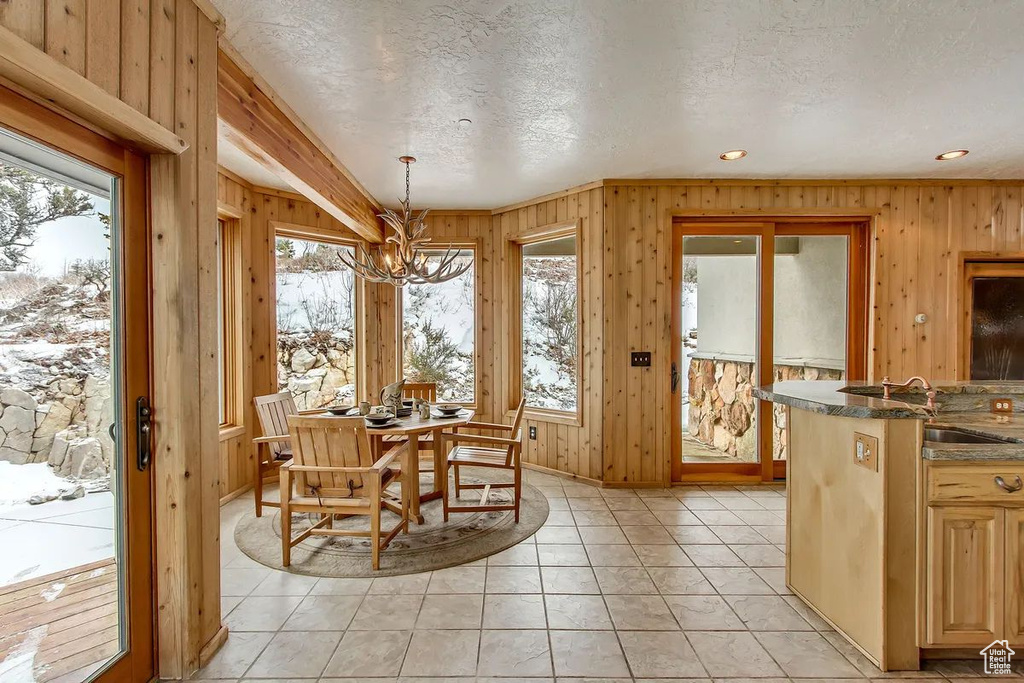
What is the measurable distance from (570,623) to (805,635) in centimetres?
105

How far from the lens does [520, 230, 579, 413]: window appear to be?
446 centimetres

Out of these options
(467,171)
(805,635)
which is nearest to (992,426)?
(805,635)

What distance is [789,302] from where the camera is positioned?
13.3 ft

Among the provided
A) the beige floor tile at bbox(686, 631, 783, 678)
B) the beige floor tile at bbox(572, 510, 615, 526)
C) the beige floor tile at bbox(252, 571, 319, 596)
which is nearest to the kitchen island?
the beige floor tile at bbox(686, 631, 783, 678)

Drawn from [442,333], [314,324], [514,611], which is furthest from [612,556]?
[314,324]

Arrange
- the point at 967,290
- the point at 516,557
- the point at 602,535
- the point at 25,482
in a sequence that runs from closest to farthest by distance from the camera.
Answer: the point at 25,482
the point at 516,557
the point at 602,535
the point at 967,290

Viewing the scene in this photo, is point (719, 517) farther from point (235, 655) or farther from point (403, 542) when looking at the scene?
point (235, 655)

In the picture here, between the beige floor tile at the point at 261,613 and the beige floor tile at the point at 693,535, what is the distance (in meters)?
2.31

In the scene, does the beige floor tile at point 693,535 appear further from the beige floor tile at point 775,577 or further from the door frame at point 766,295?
the door frame at point 766,295

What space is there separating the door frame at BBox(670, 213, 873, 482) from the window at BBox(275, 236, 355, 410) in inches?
128

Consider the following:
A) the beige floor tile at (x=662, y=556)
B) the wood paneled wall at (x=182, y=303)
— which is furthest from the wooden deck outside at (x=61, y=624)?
the beige floor tile at (x=662, y=556)

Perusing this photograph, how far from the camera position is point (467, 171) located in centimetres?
368

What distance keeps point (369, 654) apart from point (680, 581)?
162 cm

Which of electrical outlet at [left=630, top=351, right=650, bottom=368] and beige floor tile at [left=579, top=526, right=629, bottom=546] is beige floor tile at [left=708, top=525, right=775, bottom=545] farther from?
electrical outlet at [left=630, top=351, right=650, bottom=368]
